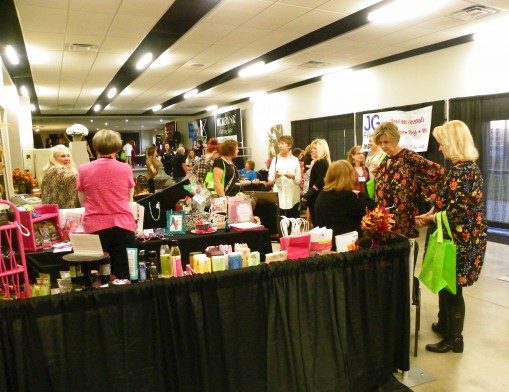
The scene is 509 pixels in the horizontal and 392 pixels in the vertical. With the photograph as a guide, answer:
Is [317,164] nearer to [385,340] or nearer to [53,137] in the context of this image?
[385,340]

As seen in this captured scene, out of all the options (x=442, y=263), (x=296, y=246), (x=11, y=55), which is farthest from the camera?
(x=11, y=55)

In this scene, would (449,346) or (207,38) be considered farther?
(207,38)

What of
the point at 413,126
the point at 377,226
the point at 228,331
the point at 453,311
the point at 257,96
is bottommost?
the point at 453,311

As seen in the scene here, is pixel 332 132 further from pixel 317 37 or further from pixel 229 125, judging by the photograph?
pixel 229 125

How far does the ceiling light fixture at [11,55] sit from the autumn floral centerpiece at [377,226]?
18.8ft

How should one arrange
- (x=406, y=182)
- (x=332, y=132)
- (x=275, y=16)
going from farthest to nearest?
1. (x=332, y=132)
2. (x=275, y=16)
3. (x=406, y=182)

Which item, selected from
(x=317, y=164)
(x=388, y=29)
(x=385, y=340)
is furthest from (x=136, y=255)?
(x=388, y=29)

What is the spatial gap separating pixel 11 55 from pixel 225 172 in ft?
14.2

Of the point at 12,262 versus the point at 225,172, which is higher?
the point at 225,172

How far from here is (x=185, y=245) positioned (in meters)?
3.29

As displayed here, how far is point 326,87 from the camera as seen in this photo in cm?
893

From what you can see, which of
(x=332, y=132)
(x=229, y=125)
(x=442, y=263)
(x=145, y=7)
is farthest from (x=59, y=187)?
(x=229, y=125)

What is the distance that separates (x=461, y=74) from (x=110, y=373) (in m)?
6.14

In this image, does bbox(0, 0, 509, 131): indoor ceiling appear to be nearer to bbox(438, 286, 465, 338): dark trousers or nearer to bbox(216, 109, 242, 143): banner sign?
bbox(216, 109, 242, 143): banner sign
